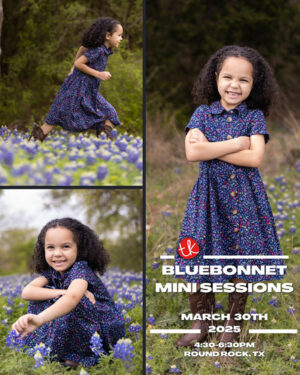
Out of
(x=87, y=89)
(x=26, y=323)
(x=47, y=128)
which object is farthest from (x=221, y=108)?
(x=26, y=323)

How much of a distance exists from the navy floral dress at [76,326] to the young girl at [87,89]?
470 millimetres

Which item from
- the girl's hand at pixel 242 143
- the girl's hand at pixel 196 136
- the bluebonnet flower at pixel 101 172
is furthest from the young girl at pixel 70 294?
the girl's hand at pixel 242 143

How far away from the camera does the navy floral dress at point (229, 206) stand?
1.85 meters

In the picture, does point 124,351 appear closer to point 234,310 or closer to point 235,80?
point 234,310

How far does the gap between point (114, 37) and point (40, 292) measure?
0.88 metres

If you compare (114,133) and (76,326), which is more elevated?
(114,133)

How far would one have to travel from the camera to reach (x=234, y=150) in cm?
180

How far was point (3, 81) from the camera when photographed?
73.9 inches

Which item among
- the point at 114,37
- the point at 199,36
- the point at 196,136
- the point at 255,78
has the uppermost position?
the point at 199,36

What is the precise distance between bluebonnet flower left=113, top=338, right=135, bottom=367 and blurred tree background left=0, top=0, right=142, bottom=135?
692 millimetres

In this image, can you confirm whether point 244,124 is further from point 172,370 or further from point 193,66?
point 193,66

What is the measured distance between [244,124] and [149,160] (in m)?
2.02

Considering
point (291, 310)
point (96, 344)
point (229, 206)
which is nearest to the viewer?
point (96, 344)

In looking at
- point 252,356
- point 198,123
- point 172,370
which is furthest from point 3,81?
point 252,356
